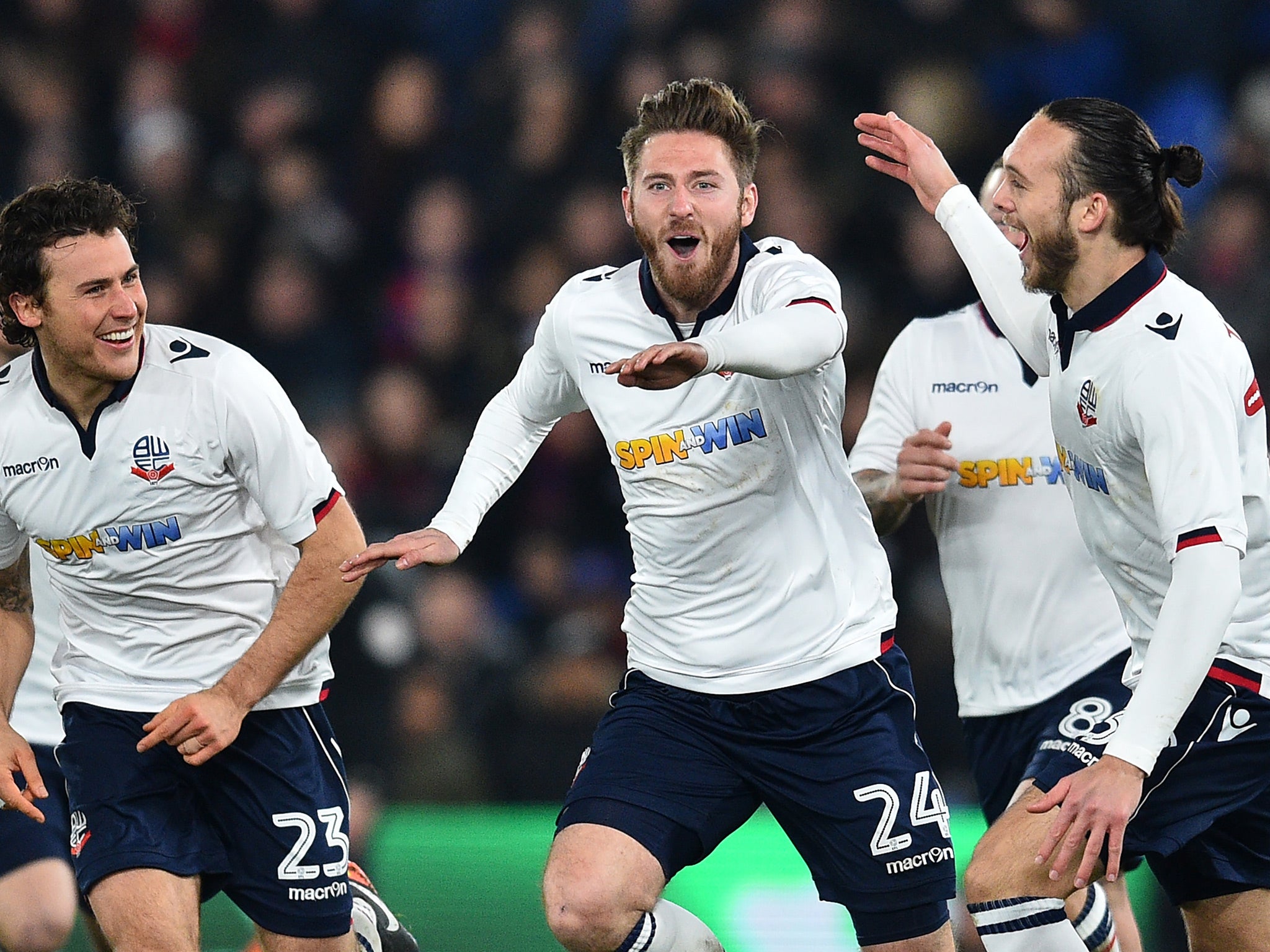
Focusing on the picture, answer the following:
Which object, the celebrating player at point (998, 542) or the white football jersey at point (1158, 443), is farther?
the celebrating player at point (998, 542)

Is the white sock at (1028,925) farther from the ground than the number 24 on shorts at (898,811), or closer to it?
closer to it

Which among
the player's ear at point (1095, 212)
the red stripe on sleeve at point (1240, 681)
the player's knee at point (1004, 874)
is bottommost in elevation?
the player's knee at point (1004, 874)

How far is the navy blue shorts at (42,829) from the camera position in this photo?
4824 millimetres

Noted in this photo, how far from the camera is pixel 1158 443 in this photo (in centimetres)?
328

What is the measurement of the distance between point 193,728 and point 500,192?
511 centimetres

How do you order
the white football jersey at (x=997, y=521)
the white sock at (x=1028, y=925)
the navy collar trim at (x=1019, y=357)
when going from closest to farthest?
the white sock at (x=1028, y=925) → the white football jersey at (x=997, y=521) → the navy collar trim at (x=1019, y=357)

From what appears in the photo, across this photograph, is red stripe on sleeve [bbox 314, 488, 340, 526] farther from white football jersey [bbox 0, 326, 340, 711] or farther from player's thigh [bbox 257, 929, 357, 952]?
player's thigh [bbox 257, 929, 357, 952]

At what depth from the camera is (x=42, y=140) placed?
9.07 m

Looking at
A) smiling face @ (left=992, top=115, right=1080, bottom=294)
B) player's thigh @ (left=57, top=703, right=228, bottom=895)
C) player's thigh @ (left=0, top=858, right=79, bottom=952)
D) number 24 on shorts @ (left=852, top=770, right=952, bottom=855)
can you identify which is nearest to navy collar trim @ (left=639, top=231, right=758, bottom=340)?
smiling face @ (left=992, top=115, right=1080, bottom=294)

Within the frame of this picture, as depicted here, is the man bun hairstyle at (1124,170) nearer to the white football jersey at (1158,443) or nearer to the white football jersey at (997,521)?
the white football jersey at (1158,443)

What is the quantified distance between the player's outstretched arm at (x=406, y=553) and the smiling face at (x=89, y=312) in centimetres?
75

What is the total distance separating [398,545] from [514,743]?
3410 mm

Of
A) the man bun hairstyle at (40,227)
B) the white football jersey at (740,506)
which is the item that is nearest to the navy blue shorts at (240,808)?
the white football jersey at (740,506)

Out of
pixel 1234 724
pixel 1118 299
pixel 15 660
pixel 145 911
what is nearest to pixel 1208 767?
pixel 1234 724
